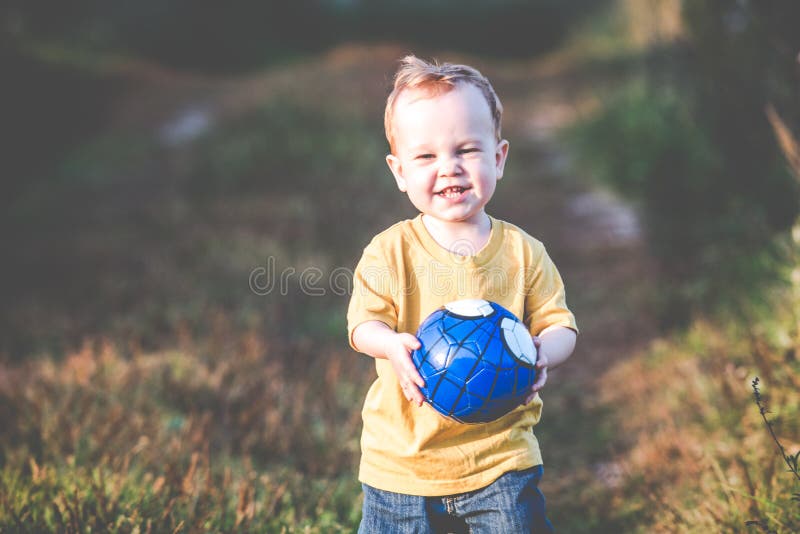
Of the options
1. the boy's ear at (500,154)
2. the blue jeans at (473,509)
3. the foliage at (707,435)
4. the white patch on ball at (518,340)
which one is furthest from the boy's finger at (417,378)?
the foliage at (707,435)

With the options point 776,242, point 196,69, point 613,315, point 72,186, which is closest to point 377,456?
point 776,242

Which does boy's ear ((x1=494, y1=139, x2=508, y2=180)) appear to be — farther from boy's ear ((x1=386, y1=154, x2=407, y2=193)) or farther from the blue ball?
the blue ball

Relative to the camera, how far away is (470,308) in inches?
90.7

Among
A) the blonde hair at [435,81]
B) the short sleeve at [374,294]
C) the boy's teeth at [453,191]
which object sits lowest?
the short sleeve at [374,294]

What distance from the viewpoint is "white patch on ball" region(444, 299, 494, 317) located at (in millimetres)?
2293

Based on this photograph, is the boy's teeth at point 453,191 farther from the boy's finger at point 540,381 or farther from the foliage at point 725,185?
the foliage at point 725,185

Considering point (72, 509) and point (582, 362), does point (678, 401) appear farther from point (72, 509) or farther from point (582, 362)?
point (72, 509)

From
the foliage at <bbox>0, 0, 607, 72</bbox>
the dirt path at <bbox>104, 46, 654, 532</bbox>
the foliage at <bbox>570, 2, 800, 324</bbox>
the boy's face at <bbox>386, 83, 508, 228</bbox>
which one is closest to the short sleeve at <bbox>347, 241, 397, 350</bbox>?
the boy's face at <bbox>386, 83, 508, 228</bbox>

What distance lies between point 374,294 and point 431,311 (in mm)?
197

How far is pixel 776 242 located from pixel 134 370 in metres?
4.08

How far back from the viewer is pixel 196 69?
20.8 metres

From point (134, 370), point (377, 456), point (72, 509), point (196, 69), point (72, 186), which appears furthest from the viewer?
point (196, 69)

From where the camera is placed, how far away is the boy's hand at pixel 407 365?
2.27m

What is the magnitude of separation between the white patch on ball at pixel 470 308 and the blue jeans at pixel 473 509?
547 mm
